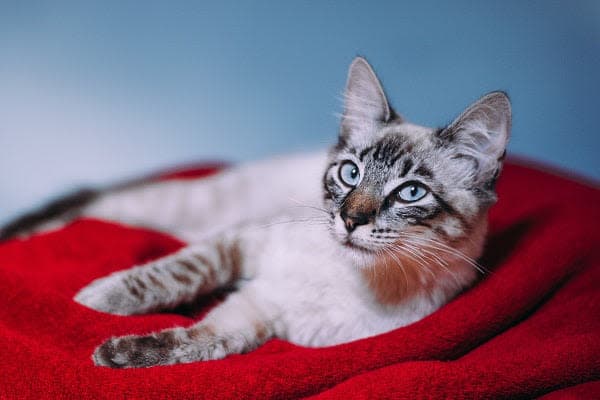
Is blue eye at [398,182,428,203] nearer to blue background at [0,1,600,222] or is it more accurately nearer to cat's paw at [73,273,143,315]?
cat's paw at [73,273,143,315]

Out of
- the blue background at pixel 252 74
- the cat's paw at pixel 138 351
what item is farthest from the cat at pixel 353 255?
the blue background at pixel 252 74

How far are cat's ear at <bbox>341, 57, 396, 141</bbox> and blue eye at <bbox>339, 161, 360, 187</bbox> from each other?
125mm

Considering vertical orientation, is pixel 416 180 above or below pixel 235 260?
above

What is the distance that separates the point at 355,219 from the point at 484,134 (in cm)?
34

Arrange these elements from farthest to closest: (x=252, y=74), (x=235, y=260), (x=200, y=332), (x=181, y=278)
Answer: (x=252, y=74), (x=235, y=260), (x=181, y=278), (x=200, y=332)

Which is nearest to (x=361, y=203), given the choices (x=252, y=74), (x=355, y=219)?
(x=355, y=219)

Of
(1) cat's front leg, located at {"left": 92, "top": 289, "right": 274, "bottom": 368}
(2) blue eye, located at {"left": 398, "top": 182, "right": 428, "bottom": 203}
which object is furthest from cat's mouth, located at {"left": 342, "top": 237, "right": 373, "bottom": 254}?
(1) cat's front leg, located at {"left": 92, "top": 289, "right": 274, "bottom": 368}

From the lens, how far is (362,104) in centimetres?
128

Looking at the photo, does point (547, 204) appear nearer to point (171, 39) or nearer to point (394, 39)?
point (394, 39)

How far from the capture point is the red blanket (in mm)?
918

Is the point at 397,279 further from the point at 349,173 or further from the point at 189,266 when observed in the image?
the point at 189,266

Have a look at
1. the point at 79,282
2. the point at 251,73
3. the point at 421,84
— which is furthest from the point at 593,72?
the point at 79,282

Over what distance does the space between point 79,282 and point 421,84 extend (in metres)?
1.36

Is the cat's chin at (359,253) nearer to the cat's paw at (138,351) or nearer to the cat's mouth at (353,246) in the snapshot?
the cat's mouth at (353,246)
